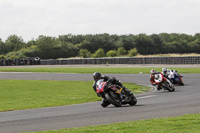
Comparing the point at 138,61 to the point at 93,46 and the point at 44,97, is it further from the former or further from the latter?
the point at 93,46

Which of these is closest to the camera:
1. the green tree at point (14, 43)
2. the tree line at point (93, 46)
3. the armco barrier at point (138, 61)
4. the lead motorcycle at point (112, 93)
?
the lead motorcycle at point (112, 93)

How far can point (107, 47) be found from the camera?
12338 centimetres

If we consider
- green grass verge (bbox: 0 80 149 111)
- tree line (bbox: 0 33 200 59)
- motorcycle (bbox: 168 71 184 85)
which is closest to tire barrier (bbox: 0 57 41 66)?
tree line (bbox: 0 33 200 59)

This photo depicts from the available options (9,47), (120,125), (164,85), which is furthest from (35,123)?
(9,47)

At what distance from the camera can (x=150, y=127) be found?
878 centimetres

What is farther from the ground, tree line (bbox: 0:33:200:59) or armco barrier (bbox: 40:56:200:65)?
tree line (bbox: 0:33:200:59)

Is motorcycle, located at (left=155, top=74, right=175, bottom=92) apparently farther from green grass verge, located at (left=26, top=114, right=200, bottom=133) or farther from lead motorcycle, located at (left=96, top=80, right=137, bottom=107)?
green grass verge, located at (left=26, top=114, right=200, bottom=133)

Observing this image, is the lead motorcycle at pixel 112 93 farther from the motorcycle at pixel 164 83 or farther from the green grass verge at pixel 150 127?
the motorcycle at pixel 164 83

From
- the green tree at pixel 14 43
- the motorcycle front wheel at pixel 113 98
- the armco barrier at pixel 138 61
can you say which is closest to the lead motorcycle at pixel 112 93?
the motorcycle front wheel at pixel 113 98

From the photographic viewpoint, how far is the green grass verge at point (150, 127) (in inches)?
330

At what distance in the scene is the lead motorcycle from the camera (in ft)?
44.6

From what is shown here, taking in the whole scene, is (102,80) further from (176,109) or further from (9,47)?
(9,47)

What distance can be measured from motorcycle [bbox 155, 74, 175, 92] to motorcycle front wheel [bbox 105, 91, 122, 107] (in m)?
7.91

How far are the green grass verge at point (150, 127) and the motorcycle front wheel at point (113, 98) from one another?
12.9ft
